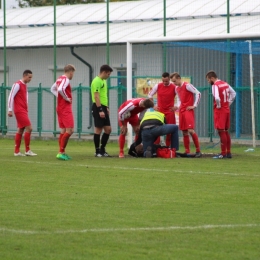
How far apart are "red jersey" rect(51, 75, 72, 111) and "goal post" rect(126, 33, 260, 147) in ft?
11.1

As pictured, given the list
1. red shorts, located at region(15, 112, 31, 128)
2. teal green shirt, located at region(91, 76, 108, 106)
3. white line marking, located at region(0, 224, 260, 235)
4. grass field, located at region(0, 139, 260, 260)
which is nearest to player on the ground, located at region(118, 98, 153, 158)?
teal green shirt, located at region(91, 76, 108, 106)

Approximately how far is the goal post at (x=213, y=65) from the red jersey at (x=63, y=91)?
338cm

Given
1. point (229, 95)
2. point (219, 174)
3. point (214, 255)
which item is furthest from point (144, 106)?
point (214, 255)

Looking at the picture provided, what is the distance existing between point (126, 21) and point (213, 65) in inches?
211

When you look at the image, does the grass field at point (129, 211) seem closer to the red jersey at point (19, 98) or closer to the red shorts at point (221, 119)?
the red shorts at point (221, 119)

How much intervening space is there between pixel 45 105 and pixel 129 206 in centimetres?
1963

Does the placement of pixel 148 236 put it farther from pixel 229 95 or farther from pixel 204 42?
pixel 204 42

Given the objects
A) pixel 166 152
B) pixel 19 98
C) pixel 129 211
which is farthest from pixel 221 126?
pixel 129 211

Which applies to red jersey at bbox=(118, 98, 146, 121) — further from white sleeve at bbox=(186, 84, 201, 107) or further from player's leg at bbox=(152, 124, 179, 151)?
white sleeve at bbox=(186, 84, 201, 107)

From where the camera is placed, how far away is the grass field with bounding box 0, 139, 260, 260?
7.75 metres

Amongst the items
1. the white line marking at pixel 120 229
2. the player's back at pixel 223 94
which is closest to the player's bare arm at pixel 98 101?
the player's back at pixel 223 94

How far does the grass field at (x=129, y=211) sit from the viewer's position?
305 inches

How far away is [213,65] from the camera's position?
26.0m

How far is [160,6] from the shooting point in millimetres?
30031
